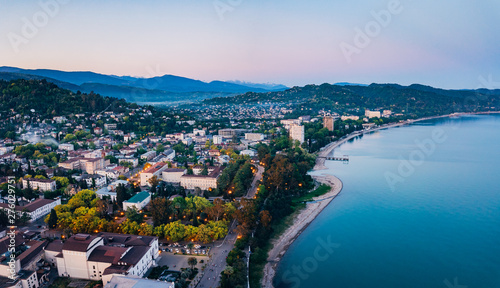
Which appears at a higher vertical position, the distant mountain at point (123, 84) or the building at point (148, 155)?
the distant mountain at point (123, 84)

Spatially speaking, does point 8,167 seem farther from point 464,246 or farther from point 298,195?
point 464,246

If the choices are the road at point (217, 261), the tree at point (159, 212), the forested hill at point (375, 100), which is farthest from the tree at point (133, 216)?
the forested hill at point (375, 100)

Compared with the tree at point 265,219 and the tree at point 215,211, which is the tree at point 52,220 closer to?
the tree at point 215,211

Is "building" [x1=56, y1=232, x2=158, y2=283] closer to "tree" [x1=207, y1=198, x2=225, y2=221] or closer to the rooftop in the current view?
the rooftop

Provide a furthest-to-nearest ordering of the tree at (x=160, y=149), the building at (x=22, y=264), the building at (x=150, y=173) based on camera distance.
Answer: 1. the tree at (x=160, y=149)
2. the building at (x=150, y=173)
3. the building at (x=22, y=264)

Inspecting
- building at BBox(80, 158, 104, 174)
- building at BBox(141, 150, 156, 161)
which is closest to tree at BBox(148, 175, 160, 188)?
building at BBox(80, 158, 104, 174)

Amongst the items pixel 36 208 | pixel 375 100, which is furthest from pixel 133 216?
pixel 375 100

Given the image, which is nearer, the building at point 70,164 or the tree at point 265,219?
the tree at point 265,219
